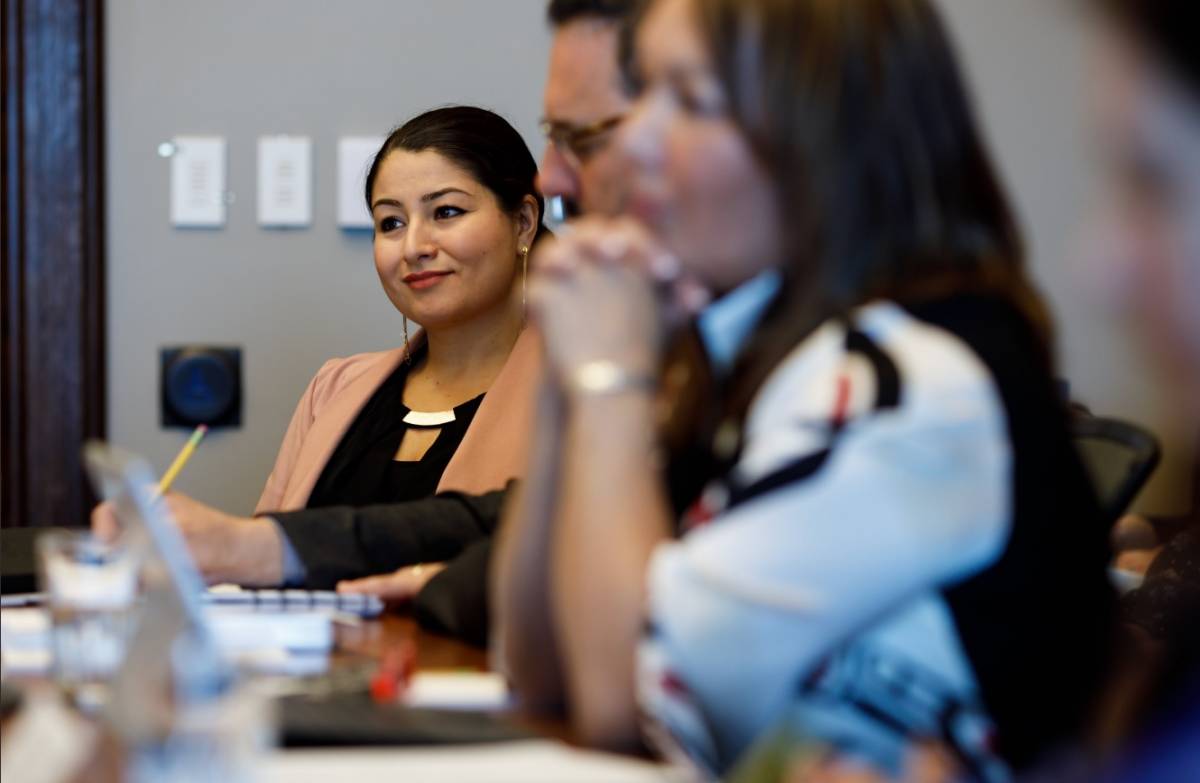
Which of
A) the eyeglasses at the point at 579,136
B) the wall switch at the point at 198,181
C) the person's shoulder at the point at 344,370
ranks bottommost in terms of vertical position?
the person's shoulder at the point at 344,370

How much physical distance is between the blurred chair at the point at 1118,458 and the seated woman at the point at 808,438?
0.48 m

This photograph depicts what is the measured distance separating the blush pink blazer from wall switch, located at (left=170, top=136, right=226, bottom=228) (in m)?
0.32

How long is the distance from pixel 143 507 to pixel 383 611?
0.68 metres

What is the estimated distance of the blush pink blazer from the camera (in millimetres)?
2092

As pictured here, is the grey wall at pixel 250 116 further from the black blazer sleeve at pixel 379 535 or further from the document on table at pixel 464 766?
the document on table at pixel 464 766

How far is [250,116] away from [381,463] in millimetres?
670

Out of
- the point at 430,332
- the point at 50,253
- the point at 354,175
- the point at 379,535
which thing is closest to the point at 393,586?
the point at 379,535

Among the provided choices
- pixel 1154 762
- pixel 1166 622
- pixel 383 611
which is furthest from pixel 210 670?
pixel 1166 622

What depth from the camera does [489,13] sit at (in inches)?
101

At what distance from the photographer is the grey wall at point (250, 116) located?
2.57 meters

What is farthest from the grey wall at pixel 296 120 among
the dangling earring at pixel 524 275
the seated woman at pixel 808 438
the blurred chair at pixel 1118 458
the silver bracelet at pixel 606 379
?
the silver bracelet at pixel 606 379

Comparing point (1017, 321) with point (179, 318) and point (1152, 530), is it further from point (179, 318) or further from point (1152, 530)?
point (179, 318)

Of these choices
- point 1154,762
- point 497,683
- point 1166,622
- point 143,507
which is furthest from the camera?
point 1166,622

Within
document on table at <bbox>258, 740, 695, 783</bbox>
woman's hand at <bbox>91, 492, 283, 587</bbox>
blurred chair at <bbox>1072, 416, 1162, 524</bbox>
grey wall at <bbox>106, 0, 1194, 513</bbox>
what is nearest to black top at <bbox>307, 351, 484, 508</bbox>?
grey wall at <bbox>106, 0, 1194, 513</bbox>
